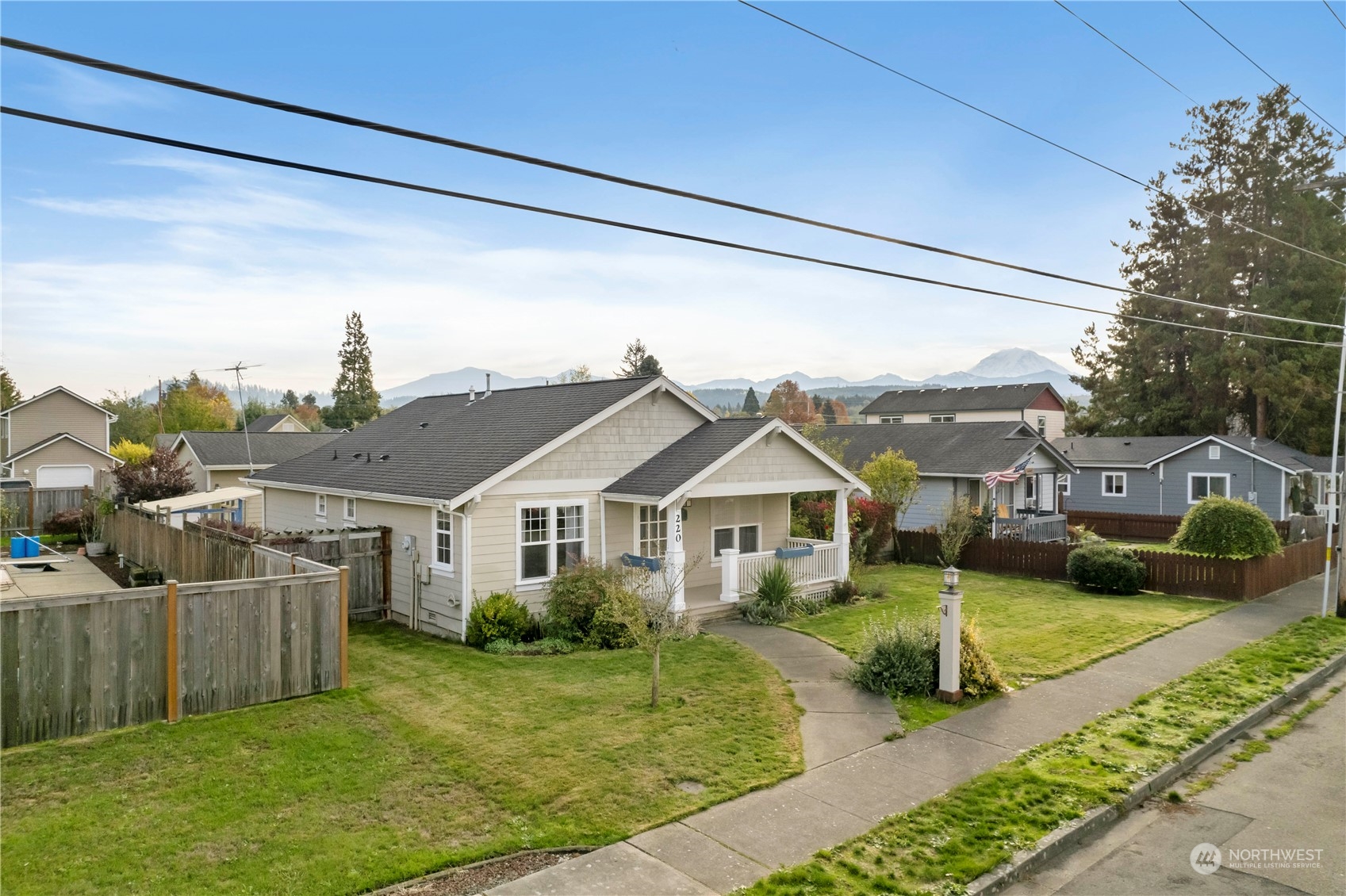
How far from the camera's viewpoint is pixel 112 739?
8.62 metres

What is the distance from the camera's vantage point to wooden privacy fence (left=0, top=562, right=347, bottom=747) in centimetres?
839

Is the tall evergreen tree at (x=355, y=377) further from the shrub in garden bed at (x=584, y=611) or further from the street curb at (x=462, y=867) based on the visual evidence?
the street curb at (x=462, y=867)

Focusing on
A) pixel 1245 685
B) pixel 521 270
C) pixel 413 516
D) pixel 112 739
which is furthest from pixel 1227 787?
pixel 521 270

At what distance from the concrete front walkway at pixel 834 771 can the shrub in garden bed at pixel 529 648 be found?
337 centimetres

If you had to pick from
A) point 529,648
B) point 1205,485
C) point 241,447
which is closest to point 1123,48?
point 529,648

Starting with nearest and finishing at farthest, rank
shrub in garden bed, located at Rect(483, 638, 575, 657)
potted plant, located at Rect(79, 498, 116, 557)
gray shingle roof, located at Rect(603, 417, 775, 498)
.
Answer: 1. shrub in garden bed, located at Rect(483, 638, 575, 657)
2. gray shingle roof, located at Rect(603, 417, 775, 498)
3. potted plant, located at Rect(79, 498, 116, 557)

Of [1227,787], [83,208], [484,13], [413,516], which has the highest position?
[484,13]

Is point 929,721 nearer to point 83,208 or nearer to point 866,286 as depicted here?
point 866,286

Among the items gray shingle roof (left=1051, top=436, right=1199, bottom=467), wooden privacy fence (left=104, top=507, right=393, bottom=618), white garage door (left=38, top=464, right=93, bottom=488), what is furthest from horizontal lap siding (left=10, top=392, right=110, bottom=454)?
gray shingle roof (left=1051, top=436, right=1199, bottom=467)

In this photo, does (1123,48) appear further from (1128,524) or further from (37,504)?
(37,504)

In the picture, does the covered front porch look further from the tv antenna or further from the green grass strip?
Result: the tv antenna

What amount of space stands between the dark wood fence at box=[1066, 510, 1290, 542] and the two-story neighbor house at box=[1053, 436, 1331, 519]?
4.05 ft

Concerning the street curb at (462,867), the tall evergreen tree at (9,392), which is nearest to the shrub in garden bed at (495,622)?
the street curb at (462,867)

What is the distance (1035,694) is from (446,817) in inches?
324
